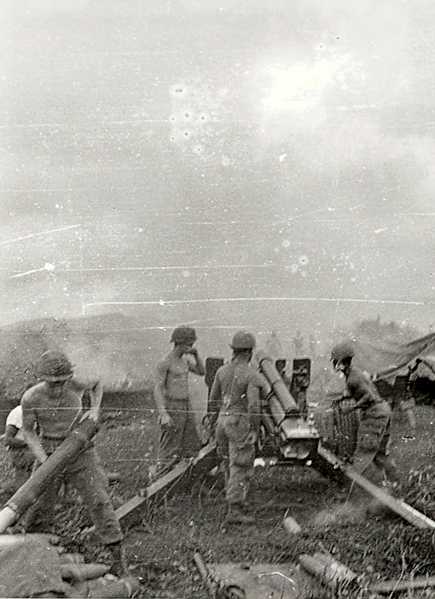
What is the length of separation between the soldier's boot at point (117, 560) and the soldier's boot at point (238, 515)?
723 mm

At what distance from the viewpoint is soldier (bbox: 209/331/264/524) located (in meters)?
3.61

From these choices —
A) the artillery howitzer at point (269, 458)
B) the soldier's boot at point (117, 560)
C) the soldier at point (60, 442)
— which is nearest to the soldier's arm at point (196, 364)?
the artillery howitzer at point (269, 458)

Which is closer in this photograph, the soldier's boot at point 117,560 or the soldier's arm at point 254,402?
the soldier's boot at point 117,560

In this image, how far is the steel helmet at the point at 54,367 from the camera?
11.7 ft

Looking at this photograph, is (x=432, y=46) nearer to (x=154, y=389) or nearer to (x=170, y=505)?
(x=154, y=389)

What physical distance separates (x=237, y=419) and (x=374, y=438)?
967 mm

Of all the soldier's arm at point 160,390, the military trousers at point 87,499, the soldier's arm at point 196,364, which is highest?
the soldier's arm at point 196,364

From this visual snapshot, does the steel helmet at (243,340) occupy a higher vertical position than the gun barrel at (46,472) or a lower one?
higher

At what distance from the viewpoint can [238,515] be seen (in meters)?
3.60

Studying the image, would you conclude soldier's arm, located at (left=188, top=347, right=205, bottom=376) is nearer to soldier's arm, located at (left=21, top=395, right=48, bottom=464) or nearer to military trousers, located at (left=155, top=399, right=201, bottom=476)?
military trousers, located at (left=155, top=399, right=201, bottom=476)

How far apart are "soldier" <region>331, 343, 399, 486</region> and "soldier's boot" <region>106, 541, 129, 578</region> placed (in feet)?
5.54

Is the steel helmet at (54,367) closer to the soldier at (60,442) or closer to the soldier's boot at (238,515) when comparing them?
the soldier at (60,442)

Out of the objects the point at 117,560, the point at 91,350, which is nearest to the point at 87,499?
the point at 117,560

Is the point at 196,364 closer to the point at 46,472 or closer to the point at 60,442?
the point at 60,442
